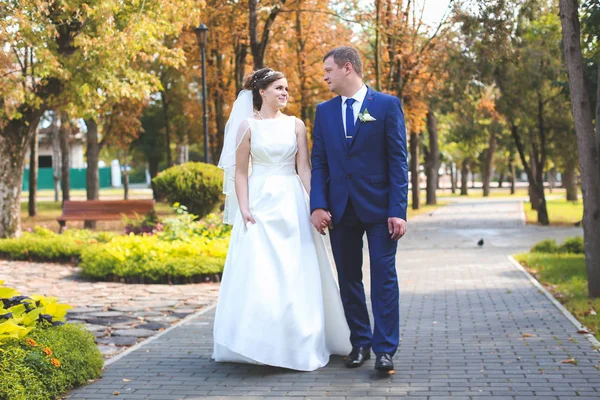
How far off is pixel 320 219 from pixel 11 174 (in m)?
14.4

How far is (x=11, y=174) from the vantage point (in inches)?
756

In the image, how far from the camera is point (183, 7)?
1794 centimetres

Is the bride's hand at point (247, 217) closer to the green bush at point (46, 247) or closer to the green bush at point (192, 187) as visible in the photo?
the green bush at point (46, 247)

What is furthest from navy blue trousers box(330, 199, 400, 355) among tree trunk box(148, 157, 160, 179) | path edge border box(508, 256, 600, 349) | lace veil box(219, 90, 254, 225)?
tree trunk box(148, 157, 160, 179)

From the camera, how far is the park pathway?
5809 mm

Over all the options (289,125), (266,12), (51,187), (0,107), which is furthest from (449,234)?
(51,187)

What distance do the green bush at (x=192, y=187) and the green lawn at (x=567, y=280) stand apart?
23.3 feet

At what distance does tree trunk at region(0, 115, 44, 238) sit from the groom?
46.4 ft

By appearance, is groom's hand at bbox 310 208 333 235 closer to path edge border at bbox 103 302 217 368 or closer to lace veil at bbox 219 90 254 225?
lace veil at bbox 219 90 254 225

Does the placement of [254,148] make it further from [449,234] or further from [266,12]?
[449,234]

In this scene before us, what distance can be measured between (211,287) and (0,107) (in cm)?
847

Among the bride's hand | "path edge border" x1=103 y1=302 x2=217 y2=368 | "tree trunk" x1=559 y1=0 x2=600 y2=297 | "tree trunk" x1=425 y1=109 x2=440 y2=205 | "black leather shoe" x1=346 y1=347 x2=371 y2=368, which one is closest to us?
"black leather shoe" x1=346 y1=347 x2=371 y2=368

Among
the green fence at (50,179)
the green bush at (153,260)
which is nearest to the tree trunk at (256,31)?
Result: the green bush at (153,260)

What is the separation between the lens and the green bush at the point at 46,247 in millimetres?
16016
